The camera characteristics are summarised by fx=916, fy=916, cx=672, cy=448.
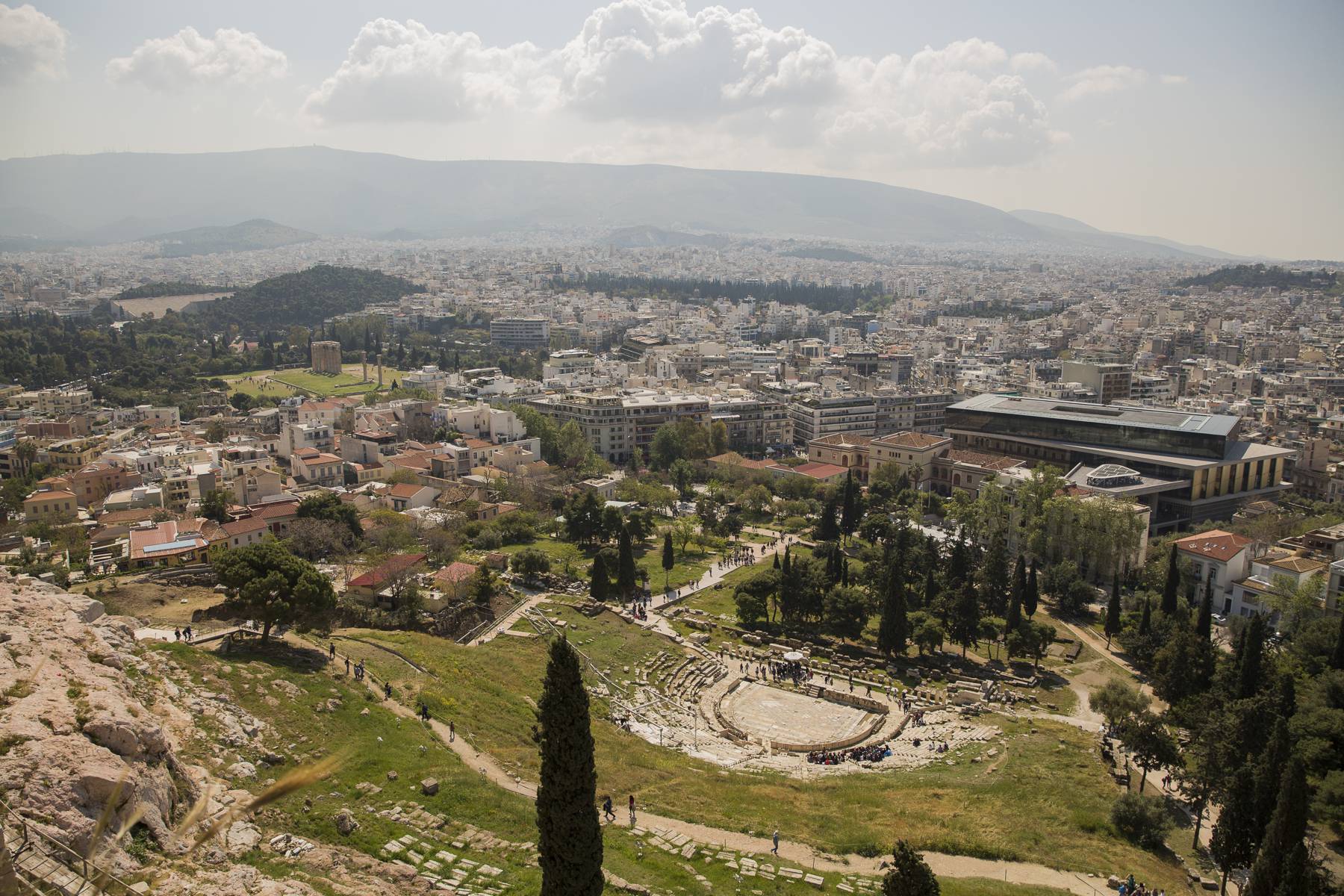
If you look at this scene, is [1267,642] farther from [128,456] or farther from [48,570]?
[128,456]

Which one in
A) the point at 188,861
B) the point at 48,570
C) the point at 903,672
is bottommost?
the point at 903,672

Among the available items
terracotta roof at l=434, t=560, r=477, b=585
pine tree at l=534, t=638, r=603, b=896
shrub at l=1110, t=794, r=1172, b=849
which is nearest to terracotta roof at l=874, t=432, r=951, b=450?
terracotta roof at l=434, t=560, r=477, b=585

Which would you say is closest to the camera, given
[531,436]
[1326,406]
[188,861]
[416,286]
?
[188,861]

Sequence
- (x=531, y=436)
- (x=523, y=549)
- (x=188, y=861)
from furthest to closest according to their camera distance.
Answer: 1. (x=531, y=436)
2. (x=523, y=549)
3. (x=188, y=861)

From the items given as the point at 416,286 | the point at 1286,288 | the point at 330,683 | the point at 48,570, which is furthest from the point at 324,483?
the point at 1286,288

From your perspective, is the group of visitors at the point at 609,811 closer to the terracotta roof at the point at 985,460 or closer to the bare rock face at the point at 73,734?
the bare rock face at the point at 73,734

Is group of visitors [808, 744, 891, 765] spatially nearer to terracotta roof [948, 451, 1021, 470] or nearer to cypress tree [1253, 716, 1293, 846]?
cypress tree [1253, 716, 1293, 846]

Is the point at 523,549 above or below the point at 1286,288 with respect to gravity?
below
